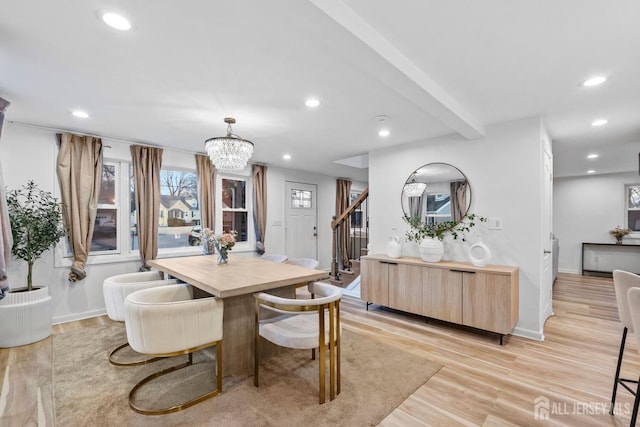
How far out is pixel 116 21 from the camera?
159 cm

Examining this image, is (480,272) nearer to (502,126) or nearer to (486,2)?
(502,126)

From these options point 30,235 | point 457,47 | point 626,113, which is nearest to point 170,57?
point 457,47

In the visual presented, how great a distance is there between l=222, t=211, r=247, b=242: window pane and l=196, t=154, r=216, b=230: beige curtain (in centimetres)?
40

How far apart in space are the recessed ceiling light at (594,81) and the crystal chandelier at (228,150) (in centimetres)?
297

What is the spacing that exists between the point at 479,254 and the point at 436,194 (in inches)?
36.3

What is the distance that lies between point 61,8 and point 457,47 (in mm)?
2236

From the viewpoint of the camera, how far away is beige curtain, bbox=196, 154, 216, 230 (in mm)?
4695

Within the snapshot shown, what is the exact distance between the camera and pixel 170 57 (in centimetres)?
195

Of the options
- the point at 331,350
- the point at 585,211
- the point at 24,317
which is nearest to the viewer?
the point at 331,350

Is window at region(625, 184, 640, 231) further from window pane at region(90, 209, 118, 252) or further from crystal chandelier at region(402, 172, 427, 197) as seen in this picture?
window pane at region(90, 209, 118, 252)

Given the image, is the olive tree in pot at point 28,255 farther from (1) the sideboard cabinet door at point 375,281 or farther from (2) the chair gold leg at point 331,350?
(1) the sideboard cabinet door at point 375,281

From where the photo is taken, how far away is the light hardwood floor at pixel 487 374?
1.88m

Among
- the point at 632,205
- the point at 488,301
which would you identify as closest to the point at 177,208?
the point at 488,301

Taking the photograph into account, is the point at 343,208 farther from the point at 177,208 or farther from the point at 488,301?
the point at 488,301
